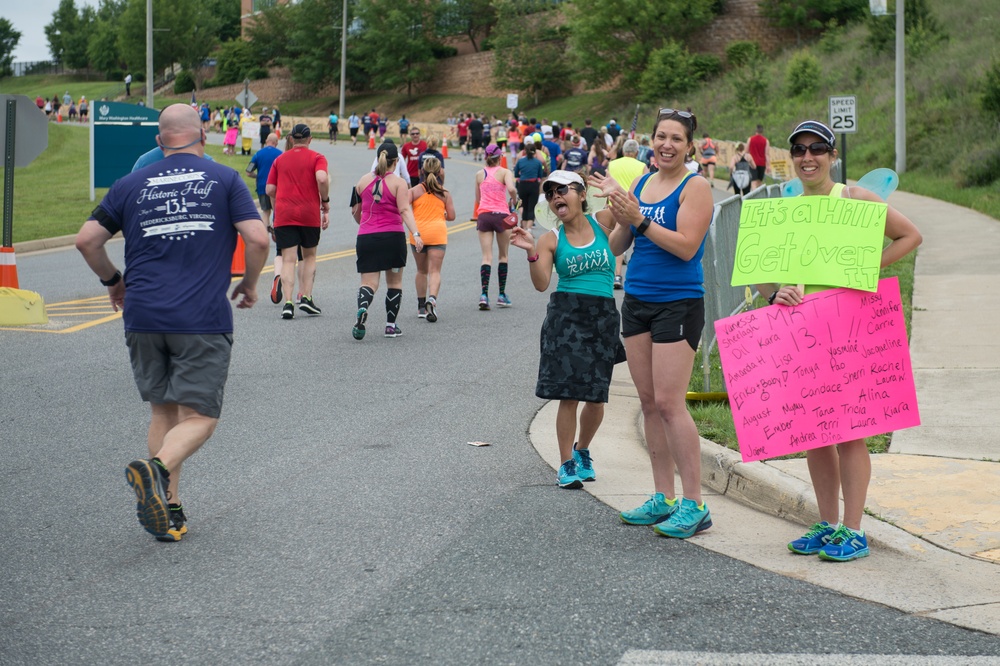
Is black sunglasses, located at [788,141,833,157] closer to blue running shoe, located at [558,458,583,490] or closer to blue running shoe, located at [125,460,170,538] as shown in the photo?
blue running shoe, located at [558,458,583,490]

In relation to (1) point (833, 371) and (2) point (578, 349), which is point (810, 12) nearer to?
(2) point (578, 349)

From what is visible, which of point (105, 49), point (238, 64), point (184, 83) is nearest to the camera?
point (238, 64)

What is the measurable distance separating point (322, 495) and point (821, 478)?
2.55 m

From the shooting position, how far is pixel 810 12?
68.9 metres

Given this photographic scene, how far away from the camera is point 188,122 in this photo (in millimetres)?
5801

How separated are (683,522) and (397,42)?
84459 mm

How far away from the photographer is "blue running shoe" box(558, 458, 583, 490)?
670 centimetres

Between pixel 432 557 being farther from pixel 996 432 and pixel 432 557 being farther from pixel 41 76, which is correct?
pixel 41 76

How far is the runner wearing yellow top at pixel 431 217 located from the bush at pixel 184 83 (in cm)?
9828

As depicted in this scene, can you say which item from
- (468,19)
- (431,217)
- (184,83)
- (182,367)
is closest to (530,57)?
(468,19)

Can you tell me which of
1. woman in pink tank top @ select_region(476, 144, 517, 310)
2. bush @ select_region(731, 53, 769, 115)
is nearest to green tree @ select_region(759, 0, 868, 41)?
bush @ select_region(731, 53, 769, 115)

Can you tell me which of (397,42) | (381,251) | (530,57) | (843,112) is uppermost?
(397,42)

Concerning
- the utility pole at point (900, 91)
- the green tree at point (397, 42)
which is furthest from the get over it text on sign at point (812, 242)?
the green tree at point (397, 42)

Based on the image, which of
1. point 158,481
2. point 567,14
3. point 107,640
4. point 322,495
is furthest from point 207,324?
Result: point 567,14
